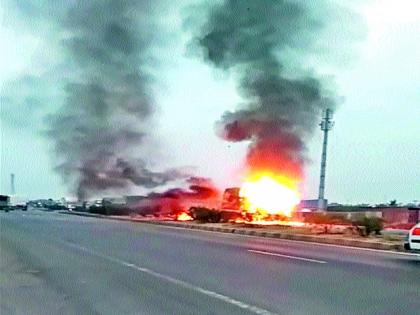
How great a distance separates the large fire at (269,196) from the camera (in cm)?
4056

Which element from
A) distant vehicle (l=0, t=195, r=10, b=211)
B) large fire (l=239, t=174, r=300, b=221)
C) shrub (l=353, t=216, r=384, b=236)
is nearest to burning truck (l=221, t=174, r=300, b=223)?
large fire (l=239, t=174, r=300, b=221)

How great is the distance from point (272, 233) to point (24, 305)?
59.1ft

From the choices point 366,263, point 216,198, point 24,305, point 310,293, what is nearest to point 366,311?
point 310,293

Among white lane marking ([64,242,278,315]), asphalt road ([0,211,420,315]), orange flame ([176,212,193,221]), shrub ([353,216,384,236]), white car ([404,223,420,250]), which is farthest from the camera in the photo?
orange flame ([176,212,193,221])

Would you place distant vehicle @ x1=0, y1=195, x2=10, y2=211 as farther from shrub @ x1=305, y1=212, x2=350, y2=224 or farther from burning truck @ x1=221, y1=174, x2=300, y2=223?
shrub @ x1=305, y1=212, x2=350, y2=224

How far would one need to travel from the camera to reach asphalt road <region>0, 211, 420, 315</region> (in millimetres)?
8211

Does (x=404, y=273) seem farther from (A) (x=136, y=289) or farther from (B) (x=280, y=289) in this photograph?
(A) (x=136, y=289)

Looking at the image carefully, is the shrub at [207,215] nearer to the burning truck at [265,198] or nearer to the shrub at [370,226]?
the burning truck at [265,198]

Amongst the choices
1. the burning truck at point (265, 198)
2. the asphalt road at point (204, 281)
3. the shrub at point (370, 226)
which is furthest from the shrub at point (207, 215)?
the asphalt road at point (204, 281)

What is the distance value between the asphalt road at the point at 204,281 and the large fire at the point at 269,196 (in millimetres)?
22759

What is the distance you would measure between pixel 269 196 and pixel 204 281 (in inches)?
1229

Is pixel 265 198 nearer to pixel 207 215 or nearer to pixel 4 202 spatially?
pixel 207 215

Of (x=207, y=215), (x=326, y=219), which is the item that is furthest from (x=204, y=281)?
(x=207, y=215)

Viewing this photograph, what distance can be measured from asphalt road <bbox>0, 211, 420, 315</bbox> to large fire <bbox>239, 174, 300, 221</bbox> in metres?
22.8
